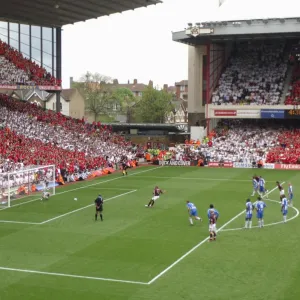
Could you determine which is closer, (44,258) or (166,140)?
(44,258)

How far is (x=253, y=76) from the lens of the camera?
60.9 m

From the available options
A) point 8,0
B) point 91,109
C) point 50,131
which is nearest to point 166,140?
point 50,131

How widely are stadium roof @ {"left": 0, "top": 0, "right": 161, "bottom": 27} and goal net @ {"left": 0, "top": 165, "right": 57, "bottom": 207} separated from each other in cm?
1947

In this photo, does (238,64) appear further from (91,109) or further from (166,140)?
(91,109)

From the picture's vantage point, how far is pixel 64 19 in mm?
55500

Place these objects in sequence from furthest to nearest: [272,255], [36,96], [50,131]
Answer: [36,96], [50,131], [272,255]

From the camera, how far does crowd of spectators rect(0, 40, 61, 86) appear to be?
49.2 meters

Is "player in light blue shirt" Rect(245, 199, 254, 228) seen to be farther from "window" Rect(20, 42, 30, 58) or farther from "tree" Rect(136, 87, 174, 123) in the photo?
"tree" Rect(136, 87, 174, 123)

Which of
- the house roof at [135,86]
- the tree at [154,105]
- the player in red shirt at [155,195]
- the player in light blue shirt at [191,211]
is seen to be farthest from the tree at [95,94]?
the player in light blue shirt at [191,211]

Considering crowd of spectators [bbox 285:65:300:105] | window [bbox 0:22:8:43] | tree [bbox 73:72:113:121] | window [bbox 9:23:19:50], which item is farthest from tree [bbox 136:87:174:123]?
window [bbox 0:22:8:43]

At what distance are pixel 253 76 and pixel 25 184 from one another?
34.8 meters

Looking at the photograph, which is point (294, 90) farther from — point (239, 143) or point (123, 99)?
point (123, 99)

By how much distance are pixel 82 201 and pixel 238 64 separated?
36335 millimetres

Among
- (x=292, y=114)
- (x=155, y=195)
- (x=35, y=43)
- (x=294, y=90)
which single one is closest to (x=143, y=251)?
(x=155, y=195)
